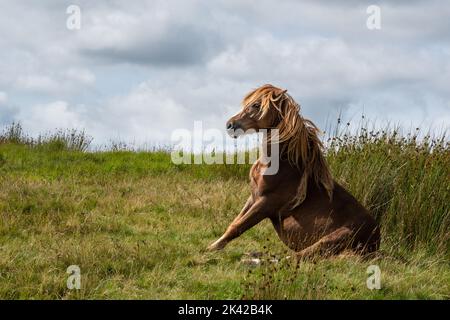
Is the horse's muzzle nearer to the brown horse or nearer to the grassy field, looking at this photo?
the brown horse

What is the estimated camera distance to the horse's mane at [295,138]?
7.22 m

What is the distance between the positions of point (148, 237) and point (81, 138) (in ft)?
36.7

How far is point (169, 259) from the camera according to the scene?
24.9 ft

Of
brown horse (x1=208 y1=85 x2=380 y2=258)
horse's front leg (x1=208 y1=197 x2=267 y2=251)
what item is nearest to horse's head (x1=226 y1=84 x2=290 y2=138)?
brown horse (x1=208 y1=85 x2=380 y2=258)

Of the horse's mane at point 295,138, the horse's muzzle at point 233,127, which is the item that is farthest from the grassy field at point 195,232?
the horse's muzzle at point 233,127

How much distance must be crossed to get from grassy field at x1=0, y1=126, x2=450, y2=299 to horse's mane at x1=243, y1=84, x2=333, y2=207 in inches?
34.1

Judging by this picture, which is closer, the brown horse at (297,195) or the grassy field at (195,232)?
the grassy field at (195,232)

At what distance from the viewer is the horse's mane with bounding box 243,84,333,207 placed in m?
7.22

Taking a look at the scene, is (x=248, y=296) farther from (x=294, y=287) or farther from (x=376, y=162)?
(x=376, y=162)

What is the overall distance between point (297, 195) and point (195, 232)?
256 cm

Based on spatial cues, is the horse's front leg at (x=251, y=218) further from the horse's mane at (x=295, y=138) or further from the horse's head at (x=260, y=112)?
the horse's head at (x=260, y=112)

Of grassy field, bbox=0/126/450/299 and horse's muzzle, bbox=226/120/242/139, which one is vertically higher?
horse's muzzle, bbox=226/120/242/139

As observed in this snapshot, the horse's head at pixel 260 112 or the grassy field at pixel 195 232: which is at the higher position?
the horse's head at pixel 260 112

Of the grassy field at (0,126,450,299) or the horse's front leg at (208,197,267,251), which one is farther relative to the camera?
the horse's front leg at (208,197,267,251)
